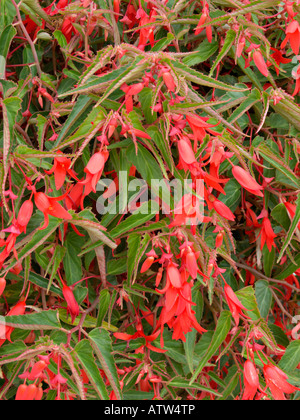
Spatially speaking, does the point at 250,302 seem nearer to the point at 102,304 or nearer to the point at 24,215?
the point at 102,304

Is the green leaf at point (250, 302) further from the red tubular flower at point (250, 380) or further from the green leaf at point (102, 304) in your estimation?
the green leaf at point (102, 304)

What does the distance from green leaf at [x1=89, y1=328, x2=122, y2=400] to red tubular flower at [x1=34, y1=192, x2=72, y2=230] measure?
0.16m

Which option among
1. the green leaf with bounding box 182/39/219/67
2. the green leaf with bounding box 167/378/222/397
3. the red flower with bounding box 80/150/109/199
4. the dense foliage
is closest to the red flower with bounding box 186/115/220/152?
the dense foliage

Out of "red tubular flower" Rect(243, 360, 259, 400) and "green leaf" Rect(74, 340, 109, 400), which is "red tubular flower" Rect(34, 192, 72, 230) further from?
"red tubular flower" Rect(243, 360, 259, 400)

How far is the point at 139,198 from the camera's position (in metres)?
0.64

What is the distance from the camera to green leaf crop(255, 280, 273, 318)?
770 millimetres

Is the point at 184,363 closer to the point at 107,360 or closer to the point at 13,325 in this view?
the point at 107,360

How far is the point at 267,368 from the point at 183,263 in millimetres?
175

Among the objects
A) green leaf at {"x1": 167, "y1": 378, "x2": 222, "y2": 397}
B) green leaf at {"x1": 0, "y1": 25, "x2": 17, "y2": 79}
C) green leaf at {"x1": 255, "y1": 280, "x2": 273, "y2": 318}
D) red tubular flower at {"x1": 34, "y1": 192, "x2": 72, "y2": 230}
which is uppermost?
green leaf at {"x1": 0, "y1": 25, "x2": 17, "y2": 79}

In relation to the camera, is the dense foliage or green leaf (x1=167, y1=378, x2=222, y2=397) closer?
the dense foliage

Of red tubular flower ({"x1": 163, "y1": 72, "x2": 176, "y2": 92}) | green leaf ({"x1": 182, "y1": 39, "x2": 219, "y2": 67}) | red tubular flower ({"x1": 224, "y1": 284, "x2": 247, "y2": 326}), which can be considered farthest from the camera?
green leaf ({"x1": 182, "y1": 39, "x2": 219, "y2": 67})

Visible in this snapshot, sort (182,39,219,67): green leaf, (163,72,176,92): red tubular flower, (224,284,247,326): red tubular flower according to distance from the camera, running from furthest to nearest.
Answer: (182,39,219,67): green leaf < (224,284,247,326): red tubular flower < (163,72,176,92): red tubular flower

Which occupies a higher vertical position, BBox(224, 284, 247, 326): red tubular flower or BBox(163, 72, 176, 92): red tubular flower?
BBox(163, 72, 176, 92): red tubular flower

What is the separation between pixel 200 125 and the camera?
495 mm
